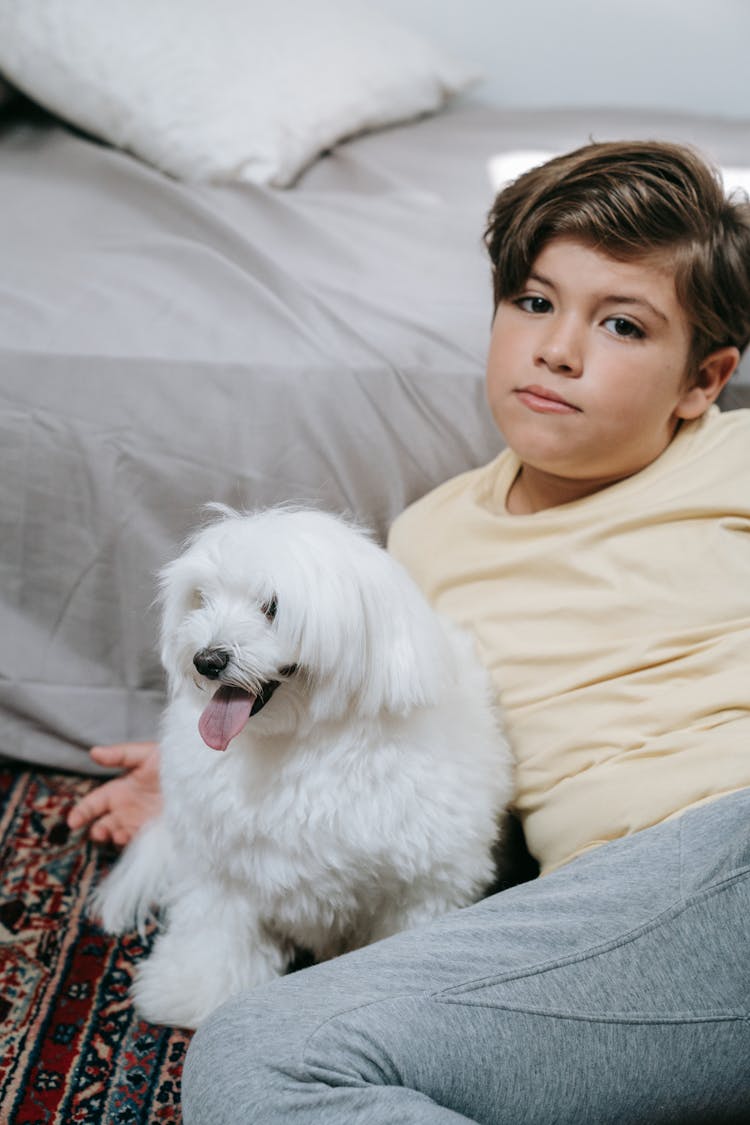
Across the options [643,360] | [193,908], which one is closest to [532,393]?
Result: [643,360]

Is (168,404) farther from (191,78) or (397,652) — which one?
(191,78)

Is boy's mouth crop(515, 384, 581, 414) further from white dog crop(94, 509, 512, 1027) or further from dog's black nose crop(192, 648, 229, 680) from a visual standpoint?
dog's black nose crop(192, 648, 229, 680)

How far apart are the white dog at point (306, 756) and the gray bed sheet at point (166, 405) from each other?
0.29 m

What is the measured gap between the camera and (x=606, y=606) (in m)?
1.08

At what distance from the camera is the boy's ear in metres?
1.15

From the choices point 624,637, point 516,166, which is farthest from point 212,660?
point 516,166

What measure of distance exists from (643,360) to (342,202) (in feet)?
2.07

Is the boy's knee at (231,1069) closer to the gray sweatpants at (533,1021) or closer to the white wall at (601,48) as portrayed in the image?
the gray sweatpants at (533,1021)

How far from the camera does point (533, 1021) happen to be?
0.85m

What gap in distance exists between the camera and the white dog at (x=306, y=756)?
88cm

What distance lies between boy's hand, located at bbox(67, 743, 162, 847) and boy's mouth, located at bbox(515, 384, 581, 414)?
574 mm

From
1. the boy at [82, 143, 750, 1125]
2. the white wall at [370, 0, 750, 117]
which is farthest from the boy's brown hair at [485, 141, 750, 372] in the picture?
the white wall at [370, 0, 750, 117]

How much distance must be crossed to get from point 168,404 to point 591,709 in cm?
57

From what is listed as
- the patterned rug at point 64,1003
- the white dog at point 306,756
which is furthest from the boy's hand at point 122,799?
the white dog at point 306,756
